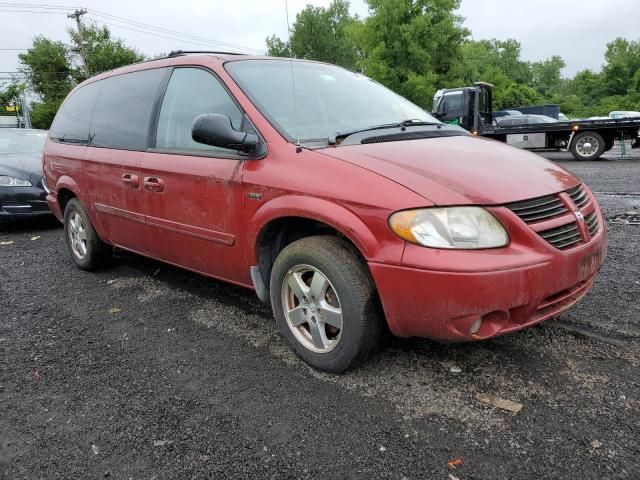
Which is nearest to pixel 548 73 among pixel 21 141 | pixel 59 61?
pixel 59 61

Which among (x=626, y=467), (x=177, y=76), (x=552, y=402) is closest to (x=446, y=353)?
(x=552, y=402)

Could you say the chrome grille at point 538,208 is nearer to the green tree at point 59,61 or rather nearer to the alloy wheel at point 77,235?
the alloy wheel at point 77,235

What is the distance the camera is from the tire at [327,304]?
2.53 meters

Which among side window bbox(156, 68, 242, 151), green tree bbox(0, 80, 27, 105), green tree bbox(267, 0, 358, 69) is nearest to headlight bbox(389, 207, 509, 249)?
side window bbox(156, 68, 242, 151)

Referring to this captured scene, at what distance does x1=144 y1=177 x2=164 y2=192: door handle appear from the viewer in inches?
140

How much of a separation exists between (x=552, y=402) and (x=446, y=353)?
657 millimetres

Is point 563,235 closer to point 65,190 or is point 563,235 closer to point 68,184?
point 68,184

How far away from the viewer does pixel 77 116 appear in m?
4.85

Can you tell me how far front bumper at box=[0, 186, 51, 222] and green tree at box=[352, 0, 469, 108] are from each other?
2729cm

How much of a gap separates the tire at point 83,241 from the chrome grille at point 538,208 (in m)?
3.73

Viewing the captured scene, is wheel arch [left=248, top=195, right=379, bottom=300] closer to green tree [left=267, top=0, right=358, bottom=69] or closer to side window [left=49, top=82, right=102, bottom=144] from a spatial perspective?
side window [left=49, top=82, right=102, bottom=144]

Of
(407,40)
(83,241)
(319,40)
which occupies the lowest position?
(83,241)

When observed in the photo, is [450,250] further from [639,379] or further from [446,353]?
[639,379]

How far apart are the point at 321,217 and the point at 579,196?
1446 mm
